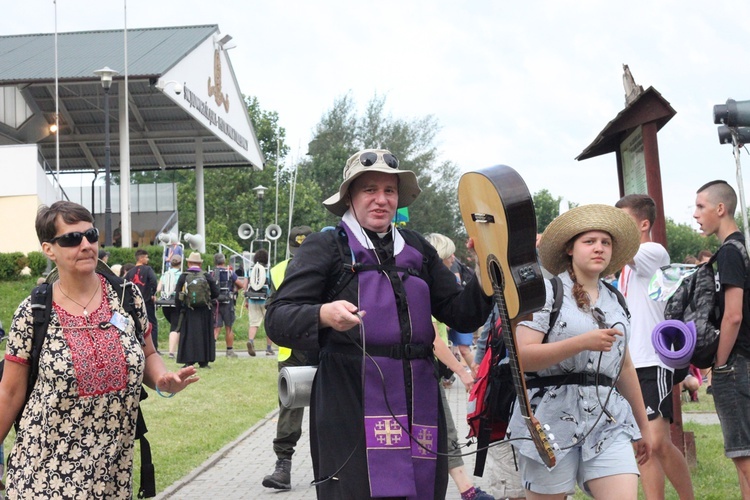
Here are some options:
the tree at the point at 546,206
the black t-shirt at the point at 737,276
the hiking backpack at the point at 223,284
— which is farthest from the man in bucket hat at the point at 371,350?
the tree at the point at 546,206

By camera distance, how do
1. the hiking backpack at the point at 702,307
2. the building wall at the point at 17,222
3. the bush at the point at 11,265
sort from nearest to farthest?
the hiking backpack at the point at 702,307 < the bush at the point at 11,265 < the building wall at the point at 17,222

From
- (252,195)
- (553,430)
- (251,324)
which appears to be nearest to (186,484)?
(553,430)

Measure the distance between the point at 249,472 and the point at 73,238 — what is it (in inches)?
205

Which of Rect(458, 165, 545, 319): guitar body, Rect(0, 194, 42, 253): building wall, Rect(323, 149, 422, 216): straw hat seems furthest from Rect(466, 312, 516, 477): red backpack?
Rect(0, 194, 42, 253): building wall

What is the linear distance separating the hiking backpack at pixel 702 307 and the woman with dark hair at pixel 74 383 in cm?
291

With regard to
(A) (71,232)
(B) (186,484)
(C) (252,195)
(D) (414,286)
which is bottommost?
(B) (186,484)

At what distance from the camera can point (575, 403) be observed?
4.60 metres

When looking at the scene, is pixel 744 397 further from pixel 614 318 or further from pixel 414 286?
pixel 414 286

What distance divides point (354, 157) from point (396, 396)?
1.05 meters

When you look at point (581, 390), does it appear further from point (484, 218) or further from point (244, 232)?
point (244, 232)

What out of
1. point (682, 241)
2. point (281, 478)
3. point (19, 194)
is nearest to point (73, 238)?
point (281, 478)

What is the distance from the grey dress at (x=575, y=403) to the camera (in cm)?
456

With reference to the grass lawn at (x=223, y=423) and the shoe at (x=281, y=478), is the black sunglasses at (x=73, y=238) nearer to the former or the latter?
the shoe at (x=281, y=478)

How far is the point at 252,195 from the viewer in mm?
70938
